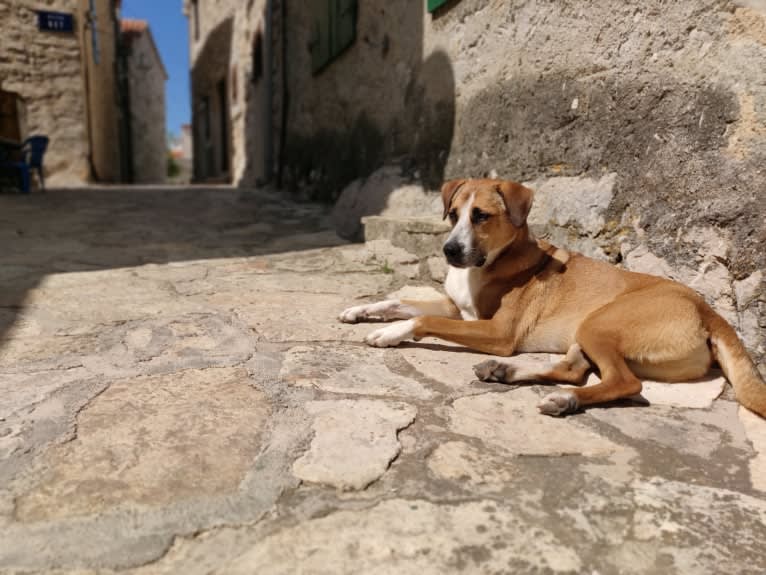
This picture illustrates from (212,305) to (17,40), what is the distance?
1226 cm

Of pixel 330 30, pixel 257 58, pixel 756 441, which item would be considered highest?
pixel 257 58

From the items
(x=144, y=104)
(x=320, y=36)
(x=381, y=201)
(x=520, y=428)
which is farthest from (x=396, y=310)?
(x=144, y=104)

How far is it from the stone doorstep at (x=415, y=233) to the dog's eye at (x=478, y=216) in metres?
0.97

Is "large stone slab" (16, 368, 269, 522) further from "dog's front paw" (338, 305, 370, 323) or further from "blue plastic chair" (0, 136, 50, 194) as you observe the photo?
"blue plastic chair" (0, 136, 50, 194)

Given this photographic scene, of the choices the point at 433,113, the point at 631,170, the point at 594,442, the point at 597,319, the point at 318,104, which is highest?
the point at 318,104

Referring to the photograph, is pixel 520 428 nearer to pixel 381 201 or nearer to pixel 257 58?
pixel 381 201

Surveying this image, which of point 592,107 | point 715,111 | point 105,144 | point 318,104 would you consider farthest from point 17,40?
point 715,111

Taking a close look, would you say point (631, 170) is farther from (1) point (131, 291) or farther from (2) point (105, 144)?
(2) point (105, 144)

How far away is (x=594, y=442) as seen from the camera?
1746mm

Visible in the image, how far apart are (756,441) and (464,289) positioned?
145 cm

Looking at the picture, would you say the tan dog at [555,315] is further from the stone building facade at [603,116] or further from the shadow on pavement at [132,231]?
the shadow on pavement at [132,231]

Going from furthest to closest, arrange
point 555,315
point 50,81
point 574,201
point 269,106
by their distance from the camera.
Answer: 1. point 50,81
2. point 269,106
3. point 574,201
4. point 555,315

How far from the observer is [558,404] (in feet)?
6.37

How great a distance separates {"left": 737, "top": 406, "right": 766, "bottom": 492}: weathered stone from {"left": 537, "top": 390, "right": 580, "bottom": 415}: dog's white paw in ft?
1.82
